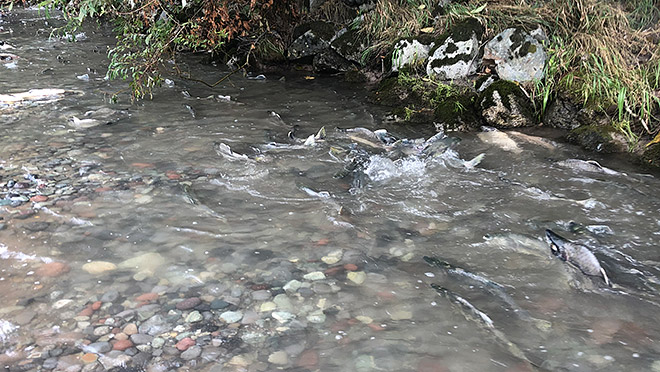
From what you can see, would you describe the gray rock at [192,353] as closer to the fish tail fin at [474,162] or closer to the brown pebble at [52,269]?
the brown pebble at [52,269]

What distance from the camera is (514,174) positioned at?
→ 195 inches

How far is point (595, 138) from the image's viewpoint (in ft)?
18.6

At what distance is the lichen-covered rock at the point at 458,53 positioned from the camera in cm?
701

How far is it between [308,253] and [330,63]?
622 cm

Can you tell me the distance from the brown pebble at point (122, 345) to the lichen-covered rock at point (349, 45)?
6.87 meters

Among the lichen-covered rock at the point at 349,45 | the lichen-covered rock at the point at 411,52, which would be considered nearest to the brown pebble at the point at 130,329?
the lichen-covered rock at the point at 411,52

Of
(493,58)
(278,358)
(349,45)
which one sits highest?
(493,58)

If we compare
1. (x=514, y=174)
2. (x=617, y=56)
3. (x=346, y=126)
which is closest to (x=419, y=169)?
(x=514, y=174)

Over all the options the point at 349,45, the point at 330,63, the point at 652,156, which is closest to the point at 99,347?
the point at 652,156

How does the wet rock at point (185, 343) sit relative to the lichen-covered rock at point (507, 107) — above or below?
below

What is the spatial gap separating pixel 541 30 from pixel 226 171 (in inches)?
179

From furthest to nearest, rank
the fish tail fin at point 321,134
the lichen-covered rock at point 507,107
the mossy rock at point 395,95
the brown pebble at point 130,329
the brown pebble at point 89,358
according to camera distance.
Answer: the mossy rock at point 395,95 → the lichen-covered rock at point 507,107 → the fish tail fin at point 321,134 → the brown pebble at point 130,329 → the brown pebble at point 89,358

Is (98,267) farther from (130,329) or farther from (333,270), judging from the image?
(333,270)

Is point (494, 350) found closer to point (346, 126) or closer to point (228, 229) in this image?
point (228, 229)
